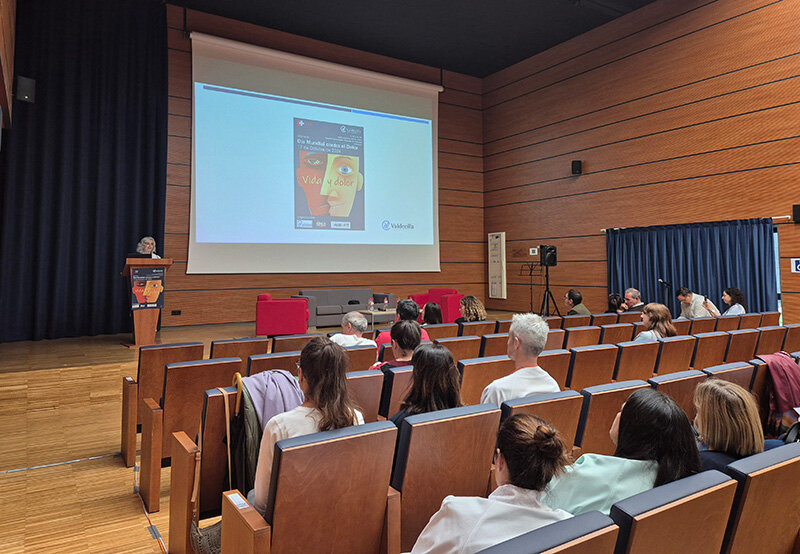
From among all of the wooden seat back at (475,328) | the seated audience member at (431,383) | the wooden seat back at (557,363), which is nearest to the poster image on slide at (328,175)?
the wooden seat back at (475,328)

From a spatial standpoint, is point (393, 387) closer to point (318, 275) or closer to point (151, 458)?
point (151, 458)

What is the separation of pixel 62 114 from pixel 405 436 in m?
8.80

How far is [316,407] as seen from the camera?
1.75 meters

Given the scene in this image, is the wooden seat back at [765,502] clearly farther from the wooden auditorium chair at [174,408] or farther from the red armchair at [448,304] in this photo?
the red armchair at [448,304]

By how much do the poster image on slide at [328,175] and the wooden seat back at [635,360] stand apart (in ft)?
24.3

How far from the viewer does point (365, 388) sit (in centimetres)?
248

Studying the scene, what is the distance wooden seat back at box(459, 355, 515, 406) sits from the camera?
9.44 feet

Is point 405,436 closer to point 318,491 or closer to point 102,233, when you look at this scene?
point 318,491

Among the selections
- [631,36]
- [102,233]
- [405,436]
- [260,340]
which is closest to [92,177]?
[102,233]

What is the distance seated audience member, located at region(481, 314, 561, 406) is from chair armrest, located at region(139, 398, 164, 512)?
66.5 inches

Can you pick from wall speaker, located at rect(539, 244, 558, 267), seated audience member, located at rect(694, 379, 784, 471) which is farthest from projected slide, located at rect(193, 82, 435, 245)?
seated audience member, located at rect(694, 379, 784, 471)

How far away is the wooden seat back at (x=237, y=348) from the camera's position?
11.7 feet

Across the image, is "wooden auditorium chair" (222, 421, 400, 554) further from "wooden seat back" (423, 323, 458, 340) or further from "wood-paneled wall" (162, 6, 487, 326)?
"wood-paneled wall" (162, 6, 487, 326)

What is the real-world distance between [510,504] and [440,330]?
362 centimetres
